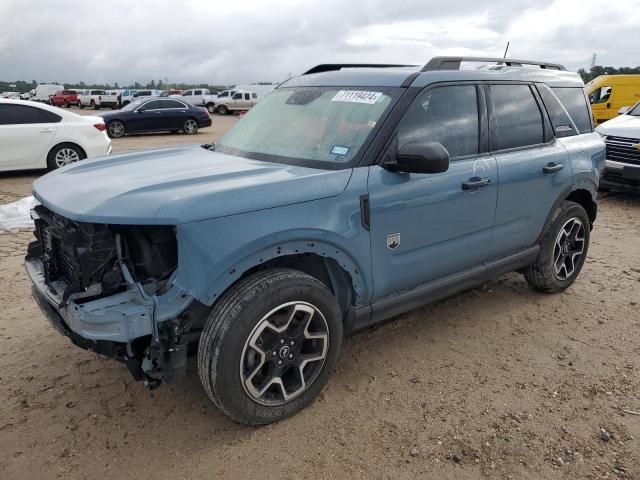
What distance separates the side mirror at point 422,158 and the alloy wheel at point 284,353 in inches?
37.4

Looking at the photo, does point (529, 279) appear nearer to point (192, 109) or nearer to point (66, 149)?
point (66, 149)

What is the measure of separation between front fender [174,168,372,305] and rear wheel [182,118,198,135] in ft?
61.0

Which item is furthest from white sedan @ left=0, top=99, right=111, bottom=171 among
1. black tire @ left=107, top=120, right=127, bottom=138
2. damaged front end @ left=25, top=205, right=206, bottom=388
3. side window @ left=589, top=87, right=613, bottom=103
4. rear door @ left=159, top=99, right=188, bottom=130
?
side window @ left=589, top=87, right=613, bottom=103

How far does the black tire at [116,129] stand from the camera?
1858cm

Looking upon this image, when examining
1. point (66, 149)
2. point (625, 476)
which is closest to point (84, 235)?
point (625, 476)

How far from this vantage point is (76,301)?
2.55m

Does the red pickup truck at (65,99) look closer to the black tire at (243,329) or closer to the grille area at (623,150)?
the grille area at (623,150)

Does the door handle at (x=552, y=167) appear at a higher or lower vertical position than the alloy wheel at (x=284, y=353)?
higher

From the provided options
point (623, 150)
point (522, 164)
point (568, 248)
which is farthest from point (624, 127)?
point (522, 164)

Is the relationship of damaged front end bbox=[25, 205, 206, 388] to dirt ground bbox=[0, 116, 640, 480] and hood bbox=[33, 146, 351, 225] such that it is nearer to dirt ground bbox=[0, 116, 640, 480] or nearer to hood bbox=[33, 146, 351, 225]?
hood bbox=[33, 146, 351, 225]

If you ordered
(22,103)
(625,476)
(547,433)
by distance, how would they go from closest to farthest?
(625,476) → (547,433) → (22,103)

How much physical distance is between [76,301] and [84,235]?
1.15 ft

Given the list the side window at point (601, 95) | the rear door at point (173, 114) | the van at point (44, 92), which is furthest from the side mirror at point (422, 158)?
the van at point (44, 92)

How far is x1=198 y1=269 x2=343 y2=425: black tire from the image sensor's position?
2.53 meters
